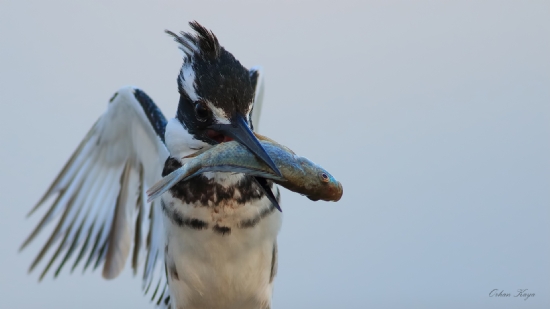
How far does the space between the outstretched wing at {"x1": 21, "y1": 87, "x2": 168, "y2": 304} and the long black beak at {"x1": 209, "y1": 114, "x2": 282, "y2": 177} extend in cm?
90

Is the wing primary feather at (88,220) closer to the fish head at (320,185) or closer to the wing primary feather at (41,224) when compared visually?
the wing primary feather at (41,224)

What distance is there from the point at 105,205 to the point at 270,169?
1399 mm

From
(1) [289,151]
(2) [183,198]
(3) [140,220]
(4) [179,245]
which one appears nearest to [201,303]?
(4) [179,245]

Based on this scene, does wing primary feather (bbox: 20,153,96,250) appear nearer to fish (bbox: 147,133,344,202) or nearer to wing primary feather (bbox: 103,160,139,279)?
wing primary feather (bbox: 103,160,139,279)

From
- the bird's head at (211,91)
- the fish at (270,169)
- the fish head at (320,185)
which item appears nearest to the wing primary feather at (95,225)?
the bird's head at (211,91)

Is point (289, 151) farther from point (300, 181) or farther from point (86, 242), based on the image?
point (86, 242)

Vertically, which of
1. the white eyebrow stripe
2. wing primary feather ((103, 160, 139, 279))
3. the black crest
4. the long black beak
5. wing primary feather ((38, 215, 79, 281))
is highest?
the black crest

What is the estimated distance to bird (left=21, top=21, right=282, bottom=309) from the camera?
1723mm

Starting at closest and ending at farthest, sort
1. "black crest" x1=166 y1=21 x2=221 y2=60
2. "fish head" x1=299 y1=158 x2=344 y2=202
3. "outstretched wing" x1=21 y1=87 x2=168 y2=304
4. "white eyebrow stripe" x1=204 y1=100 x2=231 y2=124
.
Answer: "fish head" x1=299 y1=158 x2=344 y2=202 → "white eyebrow stripe" x1=204 y1=100 x2=231 y2=124 → "black crest" x1=166 y1=21 x2=221 y2=60 → "outstretched wing" x1=21 y1=87 x2=168 y2=304

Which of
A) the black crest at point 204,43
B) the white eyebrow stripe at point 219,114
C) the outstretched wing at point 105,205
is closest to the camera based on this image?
the white eyebrow stripe at point 219,114

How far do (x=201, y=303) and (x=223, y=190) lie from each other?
1.55 ft

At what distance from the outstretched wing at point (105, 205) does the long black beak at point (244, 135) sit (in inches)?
35.3

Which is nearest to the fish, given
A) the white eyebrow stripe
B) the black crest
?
the white eyebrow stripe

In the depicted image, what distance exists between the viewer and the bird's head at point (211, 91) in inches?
65.0
